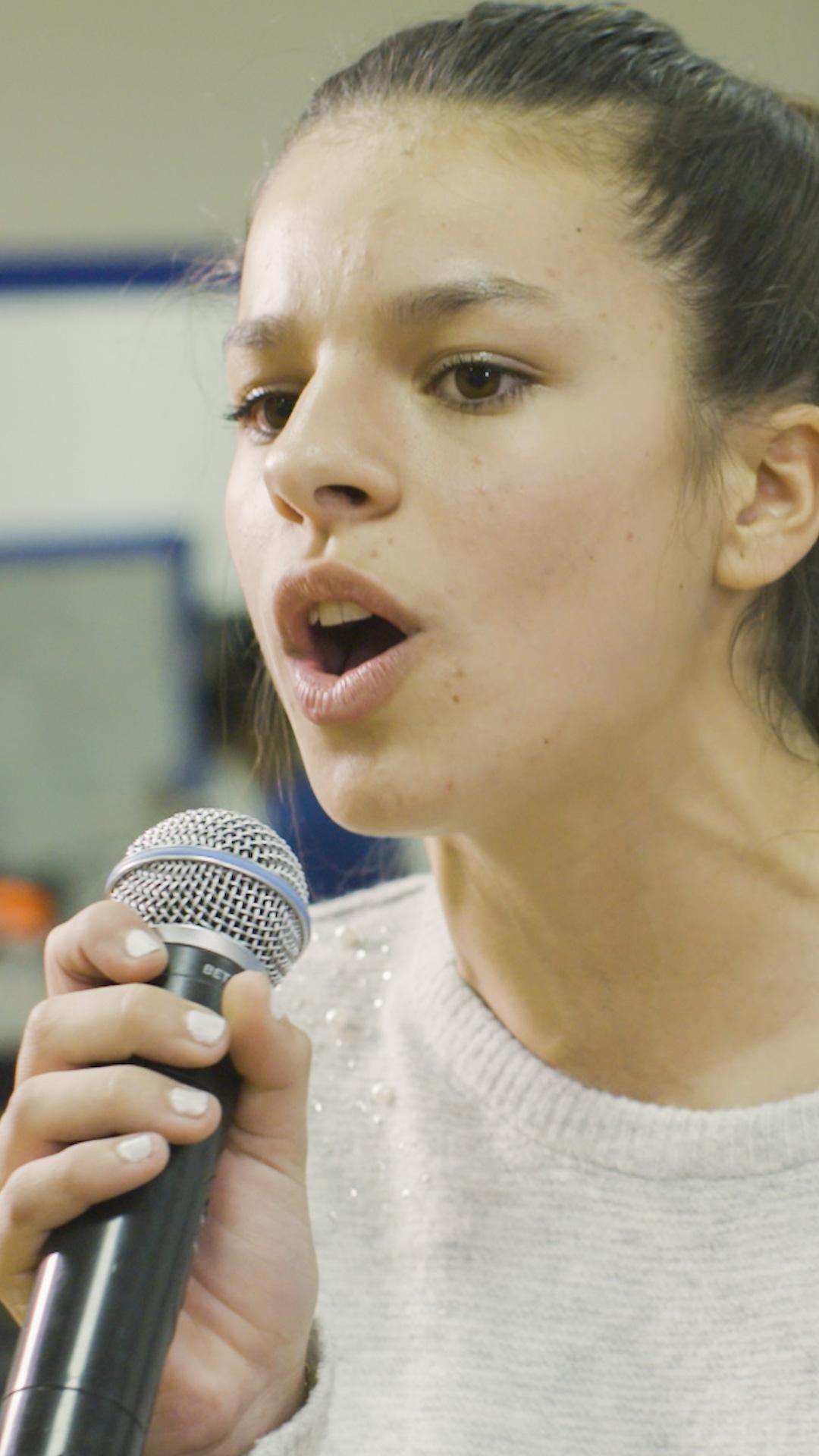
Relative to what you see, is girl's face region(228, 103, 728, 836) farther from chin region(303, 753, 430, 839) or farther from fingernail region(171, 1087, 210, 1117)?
fingernail region(171, 1087, 210, 1117)

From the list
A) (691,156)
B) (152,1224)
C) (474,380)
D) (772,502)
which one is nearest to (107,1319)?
(152,1224)

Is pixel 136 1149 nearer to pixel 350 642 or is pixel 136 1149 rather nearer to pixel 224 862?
pixel 224 862

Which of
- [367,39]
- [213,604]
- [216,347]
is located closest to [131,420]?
[213,604]

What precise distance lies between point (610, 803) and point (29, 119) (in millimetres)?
2754

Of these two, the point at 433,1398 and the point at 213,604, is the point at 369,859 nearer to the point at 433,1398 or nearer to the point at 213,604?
the point at 433,1398

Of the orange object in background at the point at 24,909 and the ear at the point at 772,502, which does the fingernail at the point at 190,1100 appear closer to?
the ear at the point at 772,502

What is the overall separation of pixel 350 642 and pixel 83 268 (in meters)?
2.75

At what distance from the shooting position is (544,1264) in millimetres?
1201

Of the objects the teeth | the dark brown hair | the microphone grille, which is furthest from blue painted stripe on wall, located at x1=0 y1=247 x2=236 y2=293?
the microphone grille

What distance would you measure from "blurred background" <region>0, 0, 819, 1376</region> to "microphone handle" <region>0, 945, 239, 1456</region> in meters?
2.02

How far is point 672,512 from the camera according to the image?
1.10 metres

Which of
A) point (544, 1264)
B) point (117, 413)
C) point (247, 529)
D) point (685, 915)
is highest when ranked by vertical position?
point (247, 529)

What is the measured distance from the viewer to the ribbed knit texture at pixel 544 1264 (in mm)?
1104

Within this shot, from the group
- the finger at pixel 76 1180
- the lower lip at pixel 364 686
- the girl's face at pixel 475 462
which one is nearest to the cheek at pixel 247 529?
the girl's face at pixel 475 462
